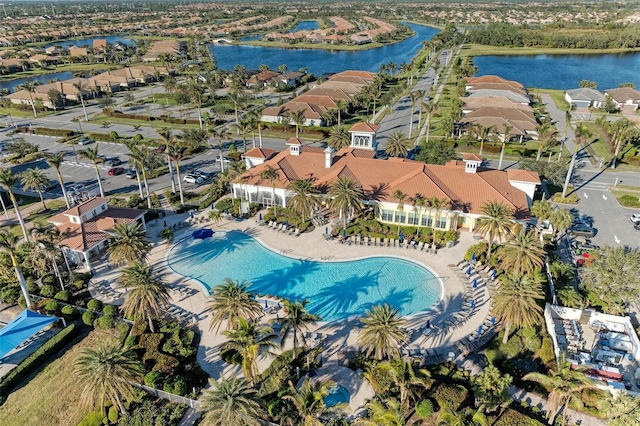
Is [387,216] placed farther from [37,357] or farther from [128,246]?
[37,357]

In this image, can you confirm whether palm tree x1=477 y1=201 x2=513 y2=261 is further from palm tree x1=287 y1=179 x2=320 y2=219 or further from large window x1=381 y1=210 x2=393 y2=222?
palm tree x1=287 y1=179 x2=320 y2=219

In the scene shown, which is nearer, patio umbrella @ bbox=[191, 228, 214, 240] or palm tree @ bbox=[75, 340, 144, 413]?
palm tree @ bbox=[75, 340, 144, 413]

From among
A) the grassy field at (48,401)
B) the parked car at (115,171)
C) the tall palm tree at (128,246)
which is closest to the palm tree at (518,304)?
the grassy field at (48,401)

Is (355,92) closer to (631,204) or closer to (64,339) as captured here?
(631,204)

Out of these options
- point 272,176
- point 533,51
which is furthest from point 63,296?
point 533,51

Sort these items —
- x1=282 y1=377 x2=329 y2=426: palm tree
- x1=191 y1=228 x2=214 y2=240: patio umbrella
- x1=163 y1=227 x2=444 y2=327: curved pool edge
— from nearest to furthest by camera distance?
x1=282 y1=377 x2=329 y2=426: palm tree, x1=163 y1=227 x2=444 y2=327: curved pool edge, x1=191 y1=228 x2=214 y2=240: patio umbrella

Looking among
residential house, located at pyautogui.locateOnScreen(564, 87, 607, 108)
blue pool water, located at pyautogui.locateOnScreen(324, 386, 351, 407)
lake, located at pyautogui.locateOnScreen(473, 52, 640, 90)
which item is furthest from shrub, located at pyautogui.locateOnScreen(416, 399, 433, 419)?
lake, located at pyautogui.locateOnScreen(473, 52, 640, 90)

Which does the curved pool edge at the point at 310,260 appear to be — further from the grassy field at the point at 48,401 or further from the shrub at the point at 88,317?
the grassy field at the point at 48,401

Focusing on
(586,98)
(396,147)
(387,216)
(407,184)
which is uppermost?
(407,184)
